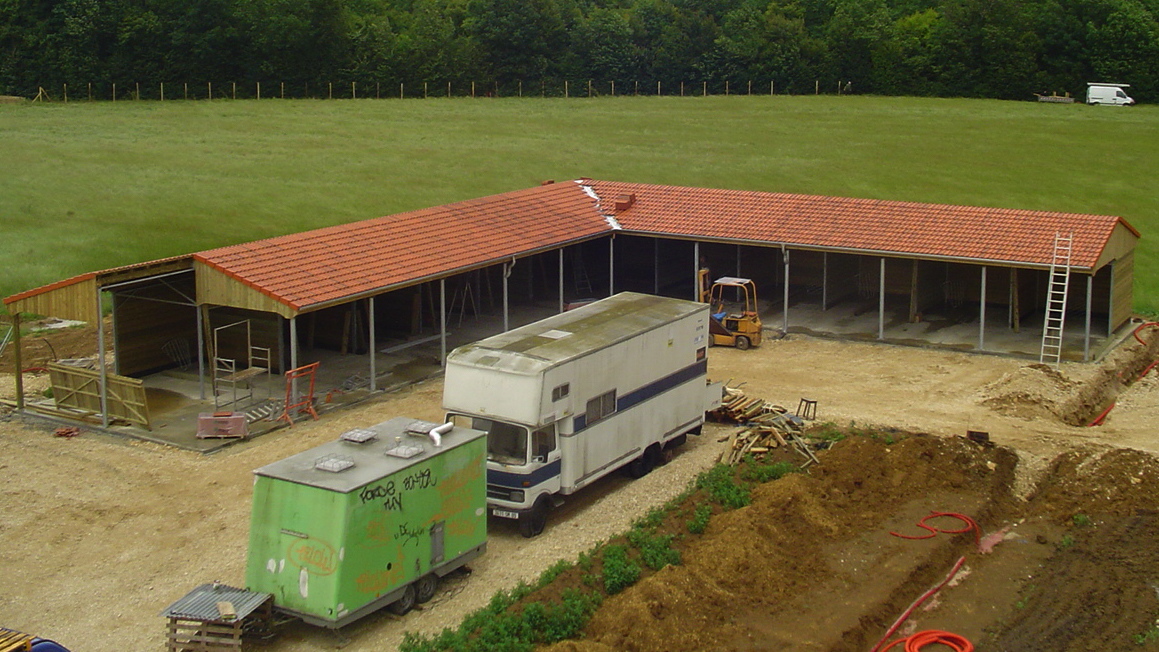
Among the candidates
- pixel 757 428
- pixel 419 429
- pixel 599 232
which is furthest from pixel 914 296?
pixel 419 429

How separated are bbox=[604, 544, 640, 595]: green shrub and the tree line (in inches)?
2382

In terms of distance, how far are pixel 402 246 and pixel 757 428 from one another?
10970mm

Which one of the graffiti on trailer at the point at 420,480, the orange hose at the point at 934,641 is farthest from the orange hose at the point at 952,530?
the graffiti on trailer at the point at 420,480

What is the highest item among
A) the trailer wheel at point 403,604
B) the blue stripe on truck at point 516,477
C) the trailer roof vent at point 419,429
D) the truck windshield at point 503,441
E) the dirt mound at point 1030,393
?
the trailer roof vent at point 419,429

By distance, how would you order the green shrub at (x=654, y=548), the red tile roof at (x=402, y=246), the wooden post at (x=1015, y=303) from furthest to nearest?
the wooden post at (x=1015, y=303), the red tile roof at (x=402, y=246), the green shrub at (x=654, y=548)

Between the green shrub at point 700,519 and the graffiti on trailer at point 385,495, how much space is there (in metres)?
5.46

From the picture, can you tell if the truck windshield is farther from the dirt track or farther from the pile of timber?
the pile of timber

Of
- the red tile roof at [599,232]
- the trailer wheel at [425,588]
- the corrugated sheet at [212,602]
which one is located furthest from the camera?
the red tile roof at [599,232]

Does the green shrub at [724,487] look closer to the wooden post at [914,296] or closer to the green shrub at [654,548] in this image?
the green shrub at [654,548]

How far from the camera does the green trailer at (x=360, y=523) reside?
53.9ft

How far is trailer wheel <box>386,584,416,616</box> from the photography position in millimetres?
17562

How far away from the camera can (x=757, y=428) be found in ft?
82.3

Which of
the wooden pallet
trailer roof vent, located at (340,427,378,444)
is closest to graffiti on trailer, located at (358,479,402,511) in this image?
trailer roof vent, located at (340,427,378,444)

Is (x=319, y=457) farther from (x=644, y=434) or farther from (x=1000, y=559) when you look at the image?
(x=1000, y=559)
